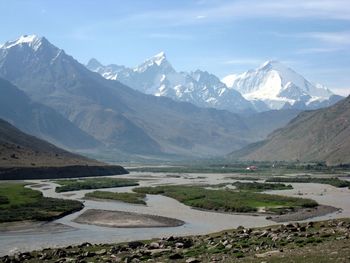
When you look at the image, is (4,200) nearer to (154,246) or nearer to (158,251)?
(154,246)

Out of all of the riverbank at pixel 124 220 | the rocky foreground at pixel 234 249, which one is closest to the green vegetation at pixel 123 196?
the riverbank at pixel 124 220

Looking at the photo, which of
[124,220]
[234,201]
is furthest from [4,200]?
[234,201]

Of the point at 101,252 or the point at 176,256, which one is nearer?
the point at 176,256

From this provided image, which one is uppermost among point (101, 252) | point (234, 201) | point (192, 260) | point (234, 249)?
point (234, 201)

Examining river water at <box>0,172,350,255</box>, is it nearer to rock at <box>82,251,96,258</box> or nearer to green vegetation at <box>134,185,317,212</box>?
green vegetation at <box>134,185,317,212</box>

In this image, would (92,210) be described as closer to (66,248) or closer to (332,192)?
(66,248)

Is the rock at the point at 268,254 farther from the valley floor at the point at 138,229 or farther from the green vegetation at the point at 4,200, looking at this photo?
the green vegetation at the point at 4,200

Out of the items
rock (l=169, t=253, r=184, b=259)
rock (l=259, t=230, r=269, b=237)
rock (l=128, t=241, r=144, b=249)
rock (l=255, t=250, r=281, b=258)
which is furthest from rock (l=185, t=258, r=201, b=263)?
rock (l=259, t=230, r=269, b=237)
